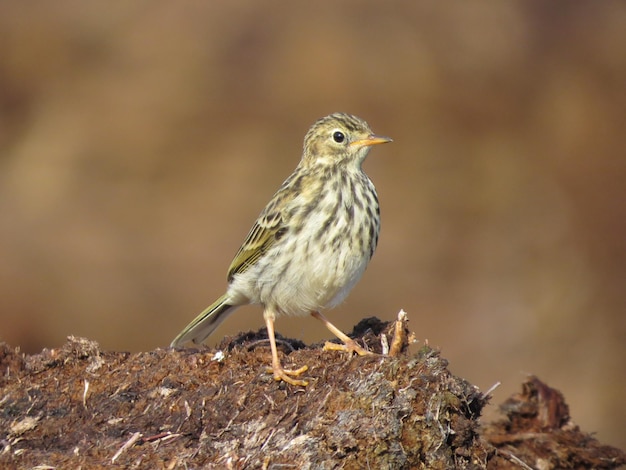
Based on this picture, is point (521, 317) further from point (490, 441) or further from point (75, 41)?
point (75, 41)

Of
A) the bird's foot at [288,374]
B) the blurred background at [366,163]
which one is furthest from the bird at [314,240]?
the blurred background at [366,163]

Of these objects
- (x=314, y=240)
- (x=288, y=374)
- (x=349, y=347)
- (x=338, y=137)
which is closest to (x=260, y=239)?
(x=314, y=240)

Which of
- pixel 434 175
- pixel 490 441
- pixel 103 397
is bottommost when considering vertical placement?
pixel 103 397

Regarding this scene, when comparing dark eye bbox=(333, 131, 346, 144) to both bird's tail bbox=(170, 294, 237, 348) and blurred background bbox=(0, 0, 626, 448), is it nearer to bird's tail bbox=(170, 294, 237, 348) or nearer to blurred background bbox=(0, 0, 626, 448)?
bird's tail bbox=(170, 294, 237, 348)

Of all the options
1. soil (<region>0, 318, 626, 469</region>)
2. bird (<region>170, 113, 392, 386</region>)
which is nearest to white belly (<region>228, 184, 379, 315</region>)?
bird (<region>170, 113, 392, 386</region>)

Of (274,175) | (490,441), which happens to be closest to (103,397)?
(490,441)

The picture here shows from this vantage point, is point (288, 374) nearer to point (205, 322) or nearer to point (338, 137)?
point (205, 322)

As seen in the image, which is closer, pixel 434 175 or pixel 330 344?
pixel 330 344
